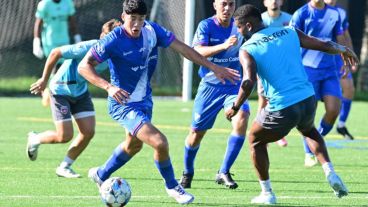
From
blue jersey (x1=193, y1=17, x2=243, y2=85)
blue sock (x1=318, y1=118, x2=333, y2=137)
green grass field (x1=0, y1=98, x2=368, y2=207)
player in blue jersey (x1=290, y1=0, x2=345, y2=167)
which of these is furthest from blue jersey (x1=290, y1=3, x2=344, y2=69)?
blue jersey (x1=193, y1=17, x2=243, y2=85)

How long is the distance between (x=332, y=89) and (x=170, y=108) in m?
9.08

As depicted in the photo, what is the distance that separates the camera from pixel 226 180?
1114 cm

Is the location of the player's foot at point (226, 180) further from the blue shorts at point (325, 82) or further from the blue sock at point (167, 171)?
the blue shorts at point (325, 82)

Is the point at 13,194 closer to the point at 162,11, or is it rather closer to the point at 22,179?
the point at 22,179

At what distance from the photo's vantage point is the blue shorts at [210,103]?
11484 millimetres

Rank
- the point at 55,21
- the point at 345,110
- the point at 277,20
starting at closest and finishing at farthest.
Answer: the point at 277,20 < the point at 345,110 < the point at 55,21

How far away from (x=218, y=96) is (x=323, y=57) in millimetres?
2625

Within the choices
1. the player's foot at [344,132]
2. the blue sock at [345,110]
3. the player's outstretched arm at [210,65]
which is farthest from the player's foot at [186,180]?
the blue sock at [345,110]

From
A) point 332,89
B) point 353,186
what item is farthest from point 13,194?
point 332,89

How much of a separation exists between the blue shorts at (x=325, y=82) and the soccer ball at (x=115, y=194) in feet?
16.4

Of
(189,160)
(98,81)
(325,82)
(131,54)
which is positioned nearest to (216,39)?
(189,160)

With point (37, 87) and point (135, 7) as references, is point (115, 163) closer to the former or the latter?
point (37, 87)

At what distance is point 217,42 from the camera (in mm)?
11320

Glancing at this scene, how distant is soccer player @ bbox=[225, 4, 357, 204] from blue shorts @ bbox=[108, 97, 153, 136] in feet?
2.95
